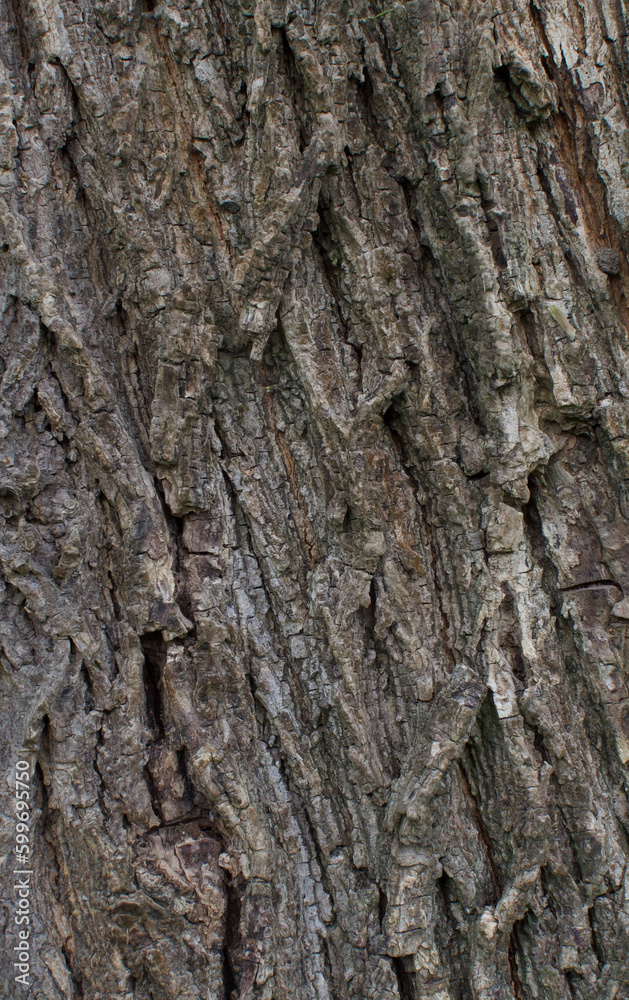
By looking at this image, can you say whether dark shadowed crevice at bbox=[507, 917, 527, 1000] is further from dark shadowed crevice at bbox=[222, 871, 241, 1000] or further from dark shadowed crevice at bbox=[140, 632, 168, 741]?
dark shadowed crevice at bbox=[140, 632, 168, 741]

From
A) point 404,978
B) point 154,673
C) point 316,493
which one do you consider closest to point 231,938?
point 404,978

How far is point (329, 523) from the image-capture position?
56.3 inches

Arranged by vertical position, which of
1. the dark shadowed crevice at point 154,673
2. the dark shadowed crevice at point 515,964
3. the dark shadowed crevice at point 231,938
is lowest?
the dark shadowed crevice at point 515,964

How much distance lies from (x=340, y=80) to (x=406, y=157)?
225mm

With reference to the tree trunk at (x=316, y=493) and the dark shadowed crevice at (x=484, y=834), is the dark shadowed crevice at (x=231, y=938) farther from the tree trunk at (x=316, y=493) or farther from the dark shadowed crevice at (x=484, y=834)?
the dark shadowed crevice at (x=484, y=834)

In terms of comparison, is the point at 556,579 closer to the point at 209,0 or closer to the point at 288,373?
the point at 288,373

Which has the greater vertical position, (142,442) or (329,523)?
(142,442)

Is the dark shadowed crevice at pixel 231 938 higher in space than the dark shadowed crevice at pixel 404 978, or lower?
higher

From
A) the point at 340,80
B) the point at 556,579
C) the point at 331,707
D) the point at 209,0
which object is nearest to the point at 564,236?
the point at 340,80

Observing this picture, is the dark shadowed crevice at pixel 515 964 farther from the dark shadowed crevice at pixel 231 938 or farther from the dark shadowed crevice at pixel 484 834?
the dark shadowed crevice at pixel 231 938

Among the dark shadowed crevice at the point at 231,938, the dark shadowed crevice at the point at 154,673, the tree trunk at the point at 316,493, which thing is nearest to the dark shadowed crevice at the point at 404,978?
the tree trunk at the point at 316,493

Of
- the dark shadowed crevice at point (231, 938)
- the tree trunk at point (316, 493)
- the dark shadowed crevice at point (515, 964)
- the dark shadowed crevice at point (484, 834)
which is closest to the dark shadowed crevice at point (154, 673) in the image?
the tree trunk at point (316, 493)

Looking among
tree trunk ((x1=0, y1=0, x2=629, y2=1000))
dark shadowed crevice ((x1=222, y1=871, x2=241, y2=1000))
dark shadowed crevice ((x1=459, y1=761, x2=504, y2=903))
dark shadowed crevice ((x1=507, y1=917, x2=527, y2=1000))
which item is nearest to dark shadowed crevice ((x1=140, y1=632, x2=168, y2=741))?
tree trunk ((x1=0, y1=0, x2=629, y2=1000))

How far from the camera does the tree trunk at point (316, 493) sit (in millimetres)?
1373
